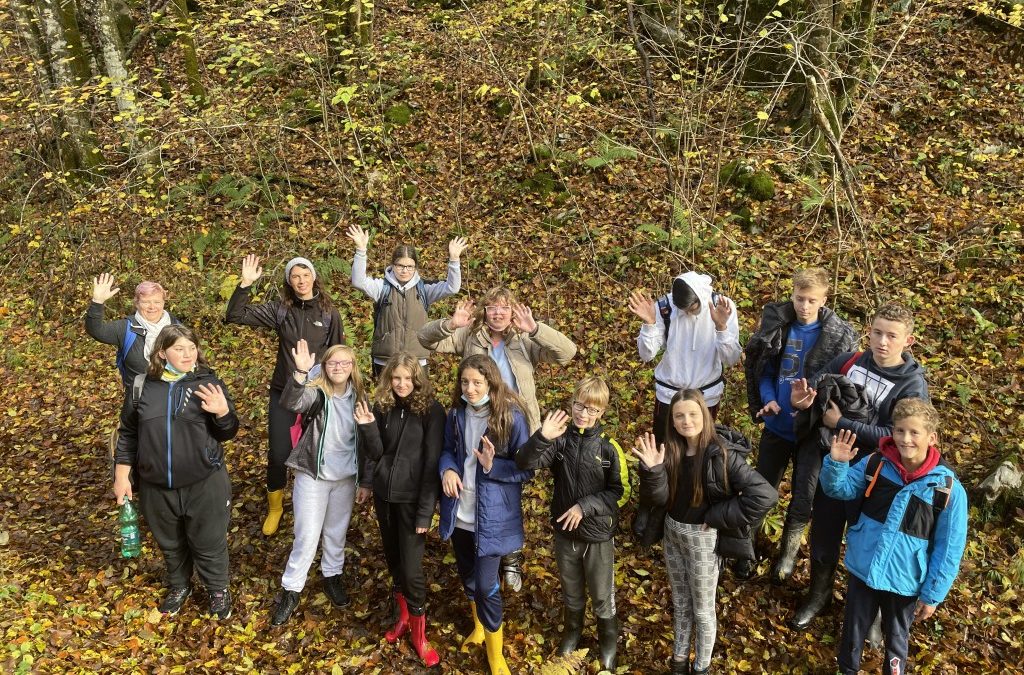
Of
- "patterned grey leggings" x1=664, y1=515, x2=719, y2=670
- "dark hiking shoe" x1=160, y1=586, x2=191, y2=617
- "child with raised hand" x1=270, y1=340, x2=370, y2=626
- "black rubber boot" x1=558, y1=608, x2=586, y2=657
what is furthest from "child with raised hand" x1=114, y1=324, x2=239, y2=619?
"patterned grey leggings" x1=664, y1=515, x2=719, y2=670

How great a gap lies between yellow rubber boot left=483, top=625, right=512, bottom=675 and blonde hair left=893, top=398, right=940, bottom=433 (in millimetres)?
2878

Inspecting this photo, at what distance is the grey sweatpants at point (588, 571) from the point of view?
4422 mm

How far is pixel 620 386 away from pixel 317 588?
3898 millimetres

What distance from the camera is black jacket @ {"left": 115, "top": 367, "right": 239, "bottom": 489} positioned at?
465cm

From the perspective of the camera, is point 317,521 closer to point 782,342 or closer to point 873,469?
point 782,342

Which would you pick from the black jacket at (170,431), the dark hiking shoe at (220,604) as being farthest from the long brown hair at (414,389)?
the dark hiking shoe at (220,604)

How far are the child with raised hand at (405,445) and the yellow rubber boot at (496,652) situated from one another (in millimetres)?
748

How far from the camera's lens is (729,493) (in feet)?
13.4

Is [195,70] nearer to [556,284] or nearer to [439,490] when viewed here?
[556,284]

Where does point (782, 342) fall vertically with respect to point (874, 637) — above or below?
above

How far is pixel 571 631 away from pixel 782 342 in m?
2.59

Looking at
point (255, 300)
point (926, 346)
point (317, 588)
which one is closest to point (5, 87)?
point (255, 300)

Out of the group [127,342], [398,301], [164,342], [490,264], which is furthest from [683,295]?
[490,264]

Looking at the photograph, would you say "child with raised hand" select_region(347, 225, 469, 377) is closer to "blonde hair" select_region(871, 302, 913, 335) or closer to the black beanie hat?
the black beanie hat
